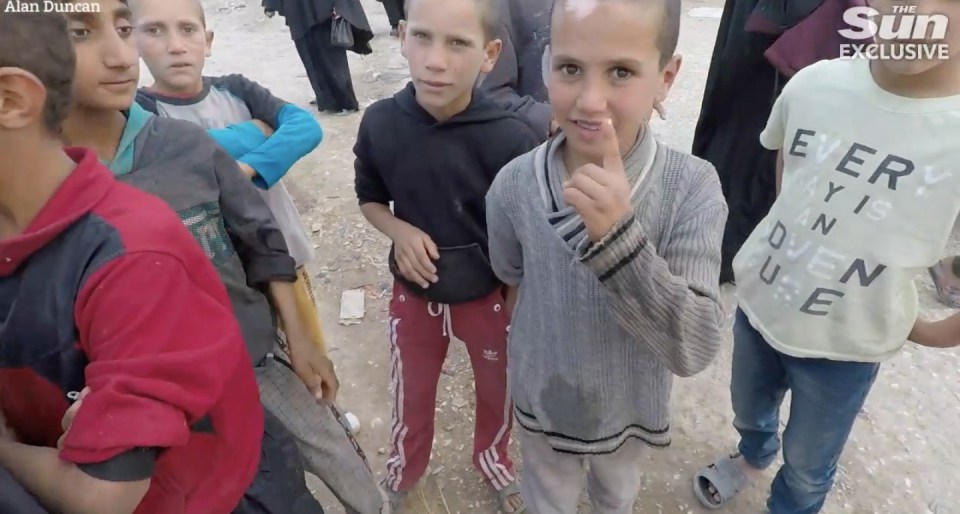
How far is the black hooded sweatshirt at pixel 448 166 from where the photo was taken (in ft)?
5.29

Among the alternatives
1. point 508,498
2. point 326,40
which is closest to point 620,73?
point 508,498

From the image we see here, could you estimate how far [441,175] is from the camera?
162cm

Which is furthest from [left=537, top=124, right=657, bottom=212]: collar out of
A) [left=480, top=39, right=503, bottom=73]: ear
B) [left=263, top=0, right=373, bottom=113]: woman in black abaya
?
[left=263, top=0, right=373, bottom=113]: woman in black abaya

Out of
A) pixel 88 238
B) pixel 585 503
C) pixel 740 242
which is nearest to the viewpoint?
pixel 88 238

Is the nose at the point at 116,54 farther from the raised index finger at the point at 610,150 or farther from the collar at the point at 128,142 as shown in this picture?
the raised index finger at the point at 610,150

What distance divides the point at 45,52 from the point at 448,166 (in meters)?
0.92

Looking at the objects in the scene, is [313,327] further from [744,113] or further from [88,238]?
[744,113]

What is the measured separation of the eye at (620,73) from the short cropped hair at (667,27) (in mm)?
72

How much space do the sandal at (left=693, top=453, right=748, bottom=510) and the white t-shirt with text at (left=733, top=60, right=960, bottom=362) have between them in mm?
738

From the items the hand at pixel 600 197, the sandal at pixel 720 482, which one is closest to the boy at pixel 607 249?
the hand at pixel 600 197

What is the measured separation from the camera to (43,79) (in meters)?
0.85

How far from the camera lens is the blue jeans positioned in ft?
4.95

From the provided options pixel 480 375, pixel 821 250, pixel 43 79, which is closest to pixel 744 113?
pixel 821 250

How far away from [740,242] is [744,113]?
591 millimetres
